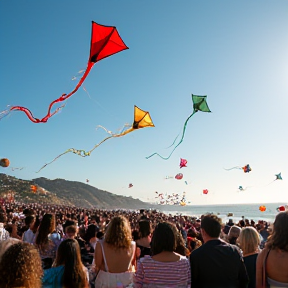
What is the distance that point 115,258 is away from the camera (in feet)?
10.1

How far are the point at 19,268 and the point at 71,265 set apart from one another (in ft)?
2.67

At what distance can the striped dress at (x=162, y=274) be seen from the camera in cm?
265

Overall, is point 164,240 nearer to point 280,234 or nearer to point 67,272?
point 67,272

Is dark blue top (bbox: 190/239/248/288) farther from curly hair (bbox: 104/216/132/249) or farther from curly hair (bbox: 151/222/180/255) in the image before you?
curly hair (bbox: 104/216/132/249)

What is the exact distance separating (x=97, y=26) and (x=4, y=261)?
6.68 m

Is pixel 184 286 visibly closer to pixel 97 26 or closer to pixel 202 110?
pixel 97 26

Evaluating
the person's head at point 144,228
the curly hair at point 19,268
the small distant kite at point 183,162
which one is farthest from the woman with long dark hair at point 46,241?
the small distant kite at point 183,162

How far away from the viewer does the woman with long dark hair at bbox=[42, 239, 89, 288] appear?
8.13 ft

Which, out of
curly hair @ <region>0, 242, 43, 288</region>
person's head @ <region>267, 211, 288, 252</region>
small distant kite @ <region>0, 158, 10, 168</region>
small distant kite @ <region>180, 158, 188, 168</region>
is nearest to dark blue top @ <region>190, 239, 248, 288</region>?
person's head @ <region>267, 211, 288, 252</region>

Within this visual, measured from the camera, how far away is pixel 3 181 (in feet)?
233

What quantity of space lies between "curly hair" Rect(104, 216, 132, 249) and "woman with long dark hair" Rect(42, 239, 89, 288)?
55cm

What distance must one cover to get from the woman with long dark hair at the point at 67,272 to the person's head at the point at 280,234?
1660 mm

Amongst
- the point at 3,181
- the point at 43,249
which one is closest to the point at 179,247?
the point at 43,249

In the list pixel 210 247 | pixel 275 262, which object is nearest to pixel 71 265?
pixel 210 247
